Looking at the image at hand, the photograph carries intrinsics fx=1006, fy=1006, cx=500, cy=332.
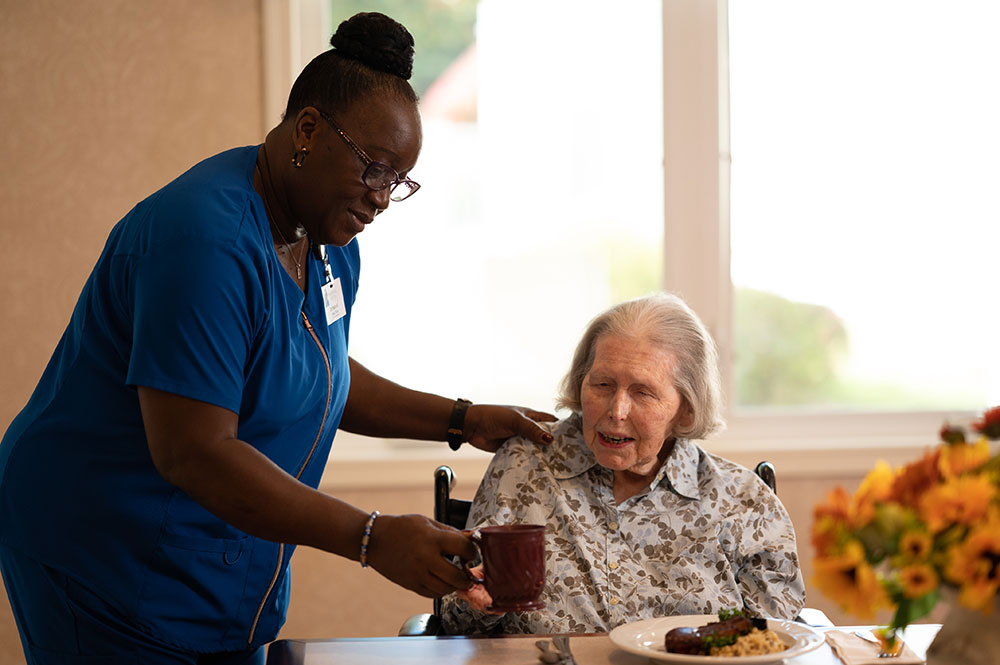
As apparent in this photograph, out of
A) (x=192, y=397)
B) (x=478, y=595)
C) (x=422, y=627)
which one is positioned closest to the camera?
(x=192, y=397)

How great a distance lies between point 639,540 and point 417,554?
744mm

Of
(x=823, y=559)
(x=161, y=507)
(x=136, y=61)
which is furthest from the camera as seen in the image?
(x=136, y=61)

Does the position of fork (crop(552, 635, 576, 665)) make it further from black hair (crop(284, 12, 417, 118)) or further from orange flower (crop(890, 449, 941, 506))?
black hair (crop(284, 12, 417, 118))

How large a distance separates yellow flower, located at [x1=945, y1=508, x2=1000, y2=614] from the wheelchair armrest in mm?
1142

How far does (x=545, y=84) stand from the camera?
3.41 m

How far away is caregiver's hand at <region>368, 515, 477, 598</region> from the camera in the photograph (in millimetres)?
1409

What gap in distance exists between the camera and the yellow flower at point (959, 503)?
40.1 inches

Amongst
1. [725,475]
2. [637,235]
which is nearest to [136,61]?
[637,235]

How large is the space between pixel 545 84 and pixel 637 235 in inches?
23.6

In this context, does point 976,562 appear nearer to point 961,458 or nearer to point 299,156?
point 961,458

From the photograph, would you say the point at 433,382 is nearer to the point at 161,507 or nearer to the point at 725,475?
the point at 725,475

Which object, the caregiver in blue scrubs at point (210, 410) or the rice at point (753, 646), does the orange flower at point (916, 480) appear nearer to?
the rice at point (753, 646)

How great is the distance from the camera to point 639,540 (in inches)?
80.0

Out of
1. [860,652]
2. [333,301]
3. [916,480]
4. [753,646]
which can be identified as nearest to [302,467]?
[333,301]
